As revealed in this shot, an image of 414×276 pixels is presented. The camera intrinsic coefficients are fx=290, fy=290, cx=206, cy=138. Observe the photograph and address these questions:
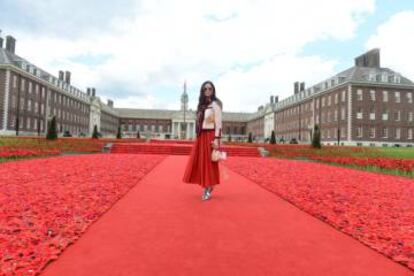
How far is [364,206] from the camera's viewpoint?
5.59 meters

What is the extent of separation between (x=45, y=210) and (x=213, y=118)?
11.2 ft

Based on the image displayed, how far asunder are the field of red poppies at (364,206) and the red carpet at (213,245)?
0.25m

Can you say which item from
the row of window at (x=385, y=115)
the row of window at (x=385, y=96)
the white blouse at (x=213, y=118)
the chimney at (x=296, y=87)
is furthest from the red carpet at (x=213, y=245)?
the chimney at (x=296, y=87)

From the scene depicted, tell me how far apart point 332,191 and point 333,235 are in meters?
3.40

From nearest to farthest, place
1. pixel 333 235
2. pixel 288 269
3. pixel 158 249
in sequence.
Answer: pixel 288 269, pixel 158 249, pixel 333 235

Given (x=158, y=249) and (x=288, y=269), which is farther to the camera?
(x=158, y=249)

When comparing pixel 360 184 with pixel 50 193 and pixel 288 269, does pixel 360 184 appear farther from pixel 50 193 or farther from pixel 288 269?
pixel 50 193

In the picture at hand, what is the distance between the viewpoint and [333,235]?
3941 millimetres

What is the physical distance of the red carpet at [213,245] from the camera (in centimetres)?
282

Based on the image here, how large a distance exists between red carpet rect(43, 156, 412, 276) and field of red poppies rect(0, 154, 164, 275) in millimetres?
211

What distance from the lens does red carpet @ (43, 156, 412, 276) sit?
2.82 meters

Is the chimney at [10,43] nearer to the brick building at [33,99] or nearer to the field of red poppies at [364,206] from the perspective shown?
the brick building at [33,99]

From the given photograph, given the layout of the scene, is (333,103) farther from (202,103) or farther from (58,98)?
(58,98)

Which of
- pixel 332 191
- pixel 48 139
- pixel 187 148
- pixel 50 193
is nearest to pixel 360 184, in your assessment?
pixel 332 191
